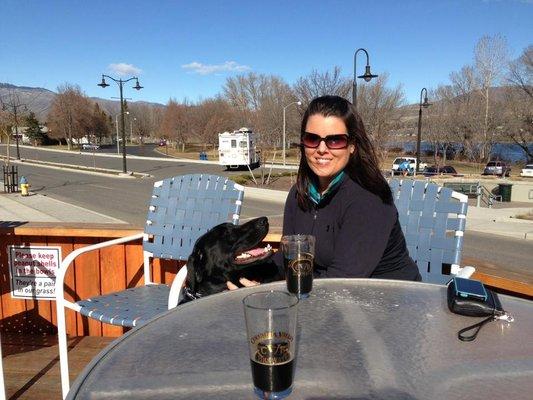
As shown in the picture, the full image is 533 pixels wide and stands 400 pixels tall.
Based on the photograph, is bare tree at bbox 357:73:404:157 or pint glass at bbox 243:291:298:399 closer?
pint glass at bbox 243:291:298:399

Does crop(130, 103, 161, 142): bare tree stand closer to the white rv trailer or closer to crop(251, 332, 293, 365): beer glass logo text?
the white rv trailer

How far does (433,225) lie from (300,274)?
130cm

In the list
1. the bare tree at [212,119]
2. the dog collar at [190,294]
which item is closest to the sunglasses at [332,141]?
the dog collar at [190,294]

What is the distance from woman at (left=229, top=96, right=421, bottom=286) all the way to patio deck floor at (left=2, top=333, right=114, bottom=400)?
58.8 inches

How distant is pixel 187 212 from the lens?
3.02 meters

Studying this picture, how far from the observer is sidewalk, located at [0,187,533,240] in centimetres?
1252

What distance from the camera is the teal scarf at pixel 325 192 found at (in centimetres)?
216

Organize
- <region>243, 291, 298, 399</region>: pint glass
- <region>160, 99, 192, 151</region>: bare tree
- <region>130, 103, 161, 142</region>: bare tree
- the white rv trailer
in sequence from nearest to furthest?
1. <region>243, 291, 298, 399</region>: pint glass
2. the white rv trailer
3. <region>160, 99, 192, 151</region>: bare tree
4. <region>130, 103, 161, 142</region>: bare tree

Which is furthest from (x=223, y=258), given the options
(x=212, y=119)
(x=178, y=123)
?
(x=178, y=123)

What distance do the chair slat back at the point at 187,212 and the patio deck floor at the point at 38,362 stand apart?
89 centimetres

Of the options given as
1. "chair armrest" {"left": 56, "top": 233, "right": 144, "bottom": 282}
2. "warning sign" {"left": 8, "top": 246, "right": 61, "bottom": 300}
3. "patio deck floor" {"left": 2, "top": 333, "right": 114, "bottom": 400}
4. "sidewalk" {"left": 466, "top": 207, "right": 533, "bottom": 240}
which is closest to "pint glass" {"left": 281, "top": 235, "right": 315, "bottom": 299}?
"chair armrest" {"left": 56, "top": 233, "right": 144, "bottom": 282}

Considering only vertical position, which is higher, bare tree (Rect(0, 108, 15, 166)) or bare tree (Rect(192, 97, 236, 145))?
bare tree (Rect(192, 97, 236, 145))

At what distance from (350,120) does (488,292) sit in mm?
1073

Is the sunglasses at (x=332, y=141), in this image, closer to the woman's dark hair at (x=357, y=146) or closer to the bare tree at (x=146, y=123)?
the woman's dark hair at (x=357, y=146)
